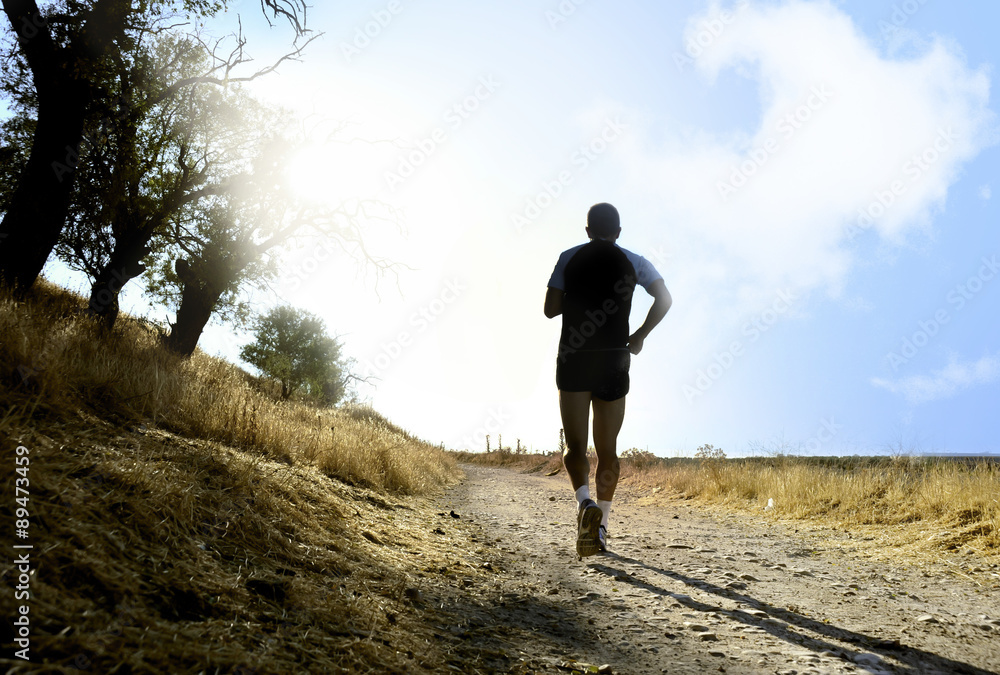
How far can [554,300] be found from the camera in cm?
461

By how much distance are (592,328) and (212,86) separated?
582 inches

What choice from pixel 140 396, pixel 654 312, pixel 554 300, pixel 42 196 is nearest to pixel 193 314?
pixel 42 196

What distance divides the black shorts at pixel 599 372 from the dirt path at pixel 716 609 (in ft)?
4.90

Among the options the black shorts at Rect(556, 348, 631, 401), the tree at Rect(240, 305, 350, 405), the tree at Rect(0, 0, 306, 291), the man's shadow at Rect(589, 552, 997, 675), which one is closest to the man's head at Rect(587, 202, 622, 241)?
the black shorts at Rect(556, 348, 631, 401)

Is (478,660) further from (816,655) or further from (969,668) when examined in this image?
(969,668)

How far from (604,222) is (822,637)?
333cm

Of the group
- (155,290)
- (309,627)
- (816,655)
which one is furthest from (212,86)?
(816,655)

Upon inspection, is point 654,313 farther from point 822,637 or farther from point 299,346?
point 299,346

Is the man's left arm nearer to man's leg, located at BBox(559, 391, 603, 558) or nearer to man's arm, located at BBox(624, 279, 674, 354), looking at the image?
man's arm, located at BBox(624, 279, 674, 354)

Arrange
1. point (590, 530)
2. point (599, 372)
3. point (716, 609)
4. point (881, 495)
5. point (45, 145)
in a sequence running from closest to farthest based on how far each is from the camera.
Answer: point (716, 609), point (590, 530), point (599, 372), point (881, 495), point (45, 145)

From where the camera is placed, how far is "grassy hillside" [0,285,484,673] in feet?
5.74

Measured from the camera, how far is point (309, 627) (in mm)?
2244

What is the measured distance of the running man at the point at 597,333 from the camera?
450 cm

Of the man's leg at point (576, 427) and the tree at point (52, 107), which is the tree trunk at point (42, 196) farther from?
the man's leg at point (576, 427)
